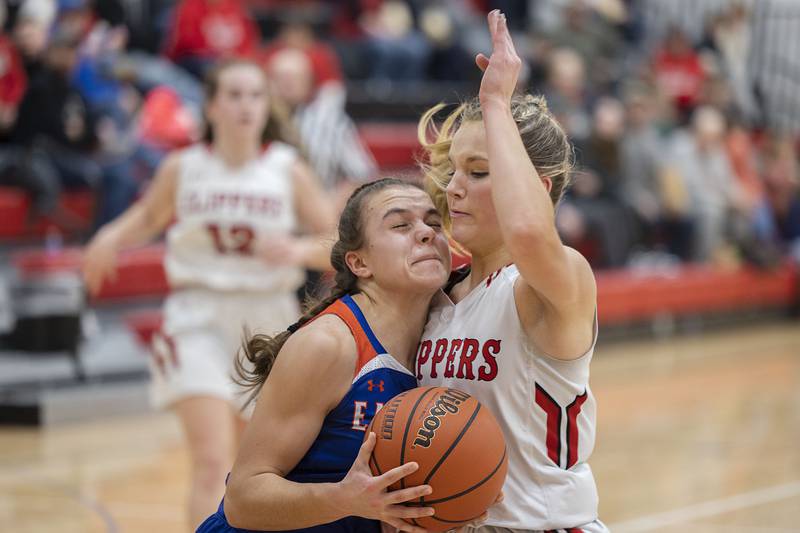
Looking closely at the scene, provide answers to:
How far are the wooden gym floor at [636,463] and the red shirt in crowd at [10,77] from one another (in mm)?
3189

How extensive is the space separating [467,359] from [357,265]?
35 cm

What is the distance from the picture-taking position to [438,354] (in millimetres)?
2688

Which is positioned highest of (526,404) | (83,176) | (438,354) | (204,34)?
(204,34)

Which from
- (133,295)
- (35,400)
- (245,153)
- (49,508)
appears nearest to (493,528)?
→ (245,153)

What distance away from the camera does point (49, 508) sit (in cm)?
584

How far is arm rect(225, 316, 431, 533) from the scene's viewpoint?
8.23 feet

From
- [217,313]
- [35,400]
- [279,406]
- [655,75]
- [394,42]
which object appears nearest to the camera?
[279,406]

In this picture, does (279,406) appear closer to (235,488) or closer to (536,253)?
(235,488)

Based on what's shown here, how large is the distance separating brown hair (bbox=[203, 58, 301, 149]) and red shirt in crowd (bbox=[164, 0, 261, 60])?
6.12 m

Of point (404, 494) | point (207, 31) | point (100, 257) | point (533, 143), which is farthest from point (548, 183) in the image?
point (207, 31)

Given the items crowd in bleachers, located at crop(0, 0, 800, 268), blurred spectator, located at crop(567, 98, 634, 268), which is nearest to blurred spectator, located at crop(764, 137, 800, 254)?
crowd in bleachers, located at crop(0, 0, 800, 268)

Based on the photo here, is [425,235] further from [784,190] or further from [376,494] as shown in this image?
[784,190]

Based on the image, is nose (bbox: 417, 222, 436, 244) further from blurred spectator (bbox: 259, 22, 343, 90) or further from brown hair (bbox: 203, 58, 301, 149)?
blurred spectator (bbox: 259, 22, 343, 90)

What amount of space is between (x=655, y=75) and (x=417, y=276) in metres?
13.9
